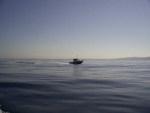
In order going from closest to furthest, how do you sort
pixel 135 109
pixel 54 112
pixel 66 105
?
1. pixel 54 112
2. pixel 135 109
3. pixel 66 105

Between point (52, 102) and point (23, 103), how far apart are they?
7.93 ft

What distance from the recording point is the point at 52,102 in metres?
15.6

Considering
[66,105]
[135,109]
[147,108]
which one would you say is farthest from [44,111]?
[147,108]

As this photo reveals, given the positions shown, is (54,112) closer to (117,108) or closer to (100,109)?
(100,109)

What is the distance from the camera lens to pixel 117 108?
550 inches

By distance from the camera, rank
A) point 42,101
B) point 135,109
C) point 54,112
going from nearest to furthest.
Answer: point 54,112 < point 135,109 < point 42,101

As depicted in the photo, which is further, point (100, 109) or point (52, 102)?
point (52, 102)

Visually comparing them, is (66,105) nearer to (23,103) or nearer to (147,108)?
(23,103)

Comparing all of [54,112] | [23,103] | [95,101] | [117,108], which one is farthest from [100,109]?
[23,103]

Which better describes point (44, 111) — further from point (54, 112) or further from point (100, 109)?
point (100, 109)

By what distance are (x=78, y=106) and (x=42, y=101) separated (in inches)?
136

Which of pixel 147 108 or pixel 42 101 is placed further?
pixel 42 101

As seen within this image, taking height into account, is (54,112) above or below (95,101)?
below

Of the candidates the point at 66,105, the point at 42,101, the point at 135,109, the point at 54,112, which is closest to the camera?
the point at 54,112
